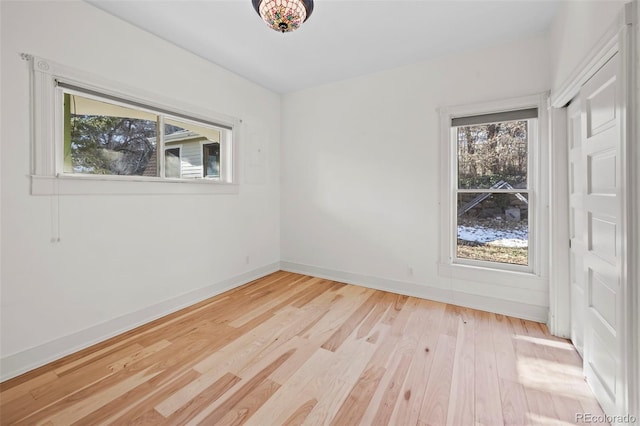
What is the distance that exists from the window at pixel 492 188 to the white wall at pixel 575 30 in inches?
18.4

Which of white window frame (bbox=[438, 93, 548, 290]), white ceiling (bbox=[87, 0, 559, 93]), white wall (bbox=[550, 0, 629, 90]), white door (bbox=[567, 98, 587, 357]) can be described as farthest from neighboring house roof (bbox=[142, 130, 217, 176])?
white door (bbox=[567, 98, 587, 357])

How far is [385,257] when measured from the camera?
3.56 m

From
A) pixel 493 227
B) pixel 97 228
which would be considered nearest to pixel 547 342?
pixel 493 227

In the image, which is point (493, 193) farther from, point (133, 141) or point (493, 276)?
point (133, 141)

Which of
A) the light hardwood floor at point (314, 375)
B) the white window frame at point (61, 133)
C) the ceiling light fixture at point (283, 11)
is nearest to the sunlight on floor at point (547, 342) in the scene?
the light hardwood floor at point (314, 375)

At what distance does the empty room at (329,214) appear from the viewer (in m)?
1.62

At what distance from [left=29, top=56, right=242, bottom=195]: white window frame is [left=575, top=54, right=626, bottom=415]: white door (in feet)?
11.3

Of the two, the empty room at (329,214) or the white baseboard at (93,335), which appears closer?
the empty room at (329,214)

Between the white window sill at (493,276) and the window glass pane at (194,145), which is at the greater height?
the window glass pane at (194,145)

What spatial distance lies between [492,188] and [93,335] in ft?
13.6

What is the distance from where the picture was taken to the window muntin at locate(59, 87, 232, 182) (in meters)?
2.29

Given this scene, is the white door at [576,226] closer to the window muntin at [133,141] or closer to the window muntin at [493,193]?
the window muntin at [493,193]

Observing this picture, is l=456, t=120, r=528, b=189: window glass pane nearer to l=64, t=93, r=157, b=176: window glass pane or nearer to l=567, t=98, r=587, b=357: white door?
l=567, t=98, r=587, b=357: white door

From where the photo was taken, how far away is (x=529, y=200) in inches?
111
